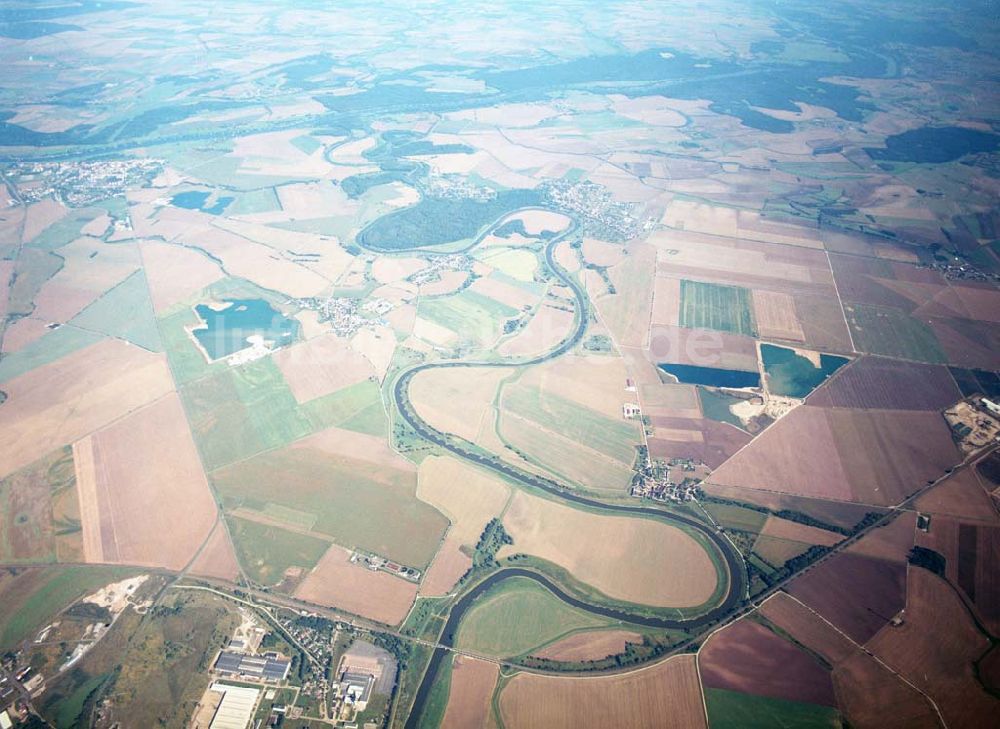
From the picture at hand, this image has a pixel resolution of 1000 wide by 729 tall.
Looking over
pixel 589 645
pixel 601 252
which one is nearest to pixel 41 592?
pixel 589 645

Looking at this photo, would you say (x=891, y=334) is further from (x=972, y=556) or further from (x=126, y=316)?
(x=126, y=316)

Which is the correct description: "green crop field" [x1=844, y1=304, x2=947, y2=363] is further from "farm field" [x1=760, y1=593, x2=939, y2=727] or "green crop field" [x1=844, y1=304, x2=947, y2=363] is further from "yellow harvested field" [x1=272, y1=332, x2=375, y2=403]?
"yellow harvested field" [x1=272, y1=332, x2=375, y2=403]

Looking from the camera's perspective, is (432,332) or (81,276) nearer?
(432,332)

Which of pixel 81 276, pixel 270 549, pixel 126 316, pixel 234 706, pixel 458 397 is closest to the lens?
pixel 234 706

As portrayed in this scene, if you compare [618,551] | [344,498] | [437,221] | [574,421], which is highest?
[437,221]

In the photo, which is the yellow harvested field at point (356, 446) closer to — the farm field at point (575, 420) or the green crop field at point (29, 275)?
the farm field at point (575, 420)

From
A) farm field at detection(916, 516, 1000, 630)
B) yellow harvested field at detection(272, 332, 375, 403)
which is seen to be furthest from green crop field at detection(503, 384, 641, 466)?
farm field at detection(916, 516, 1000, 630)
